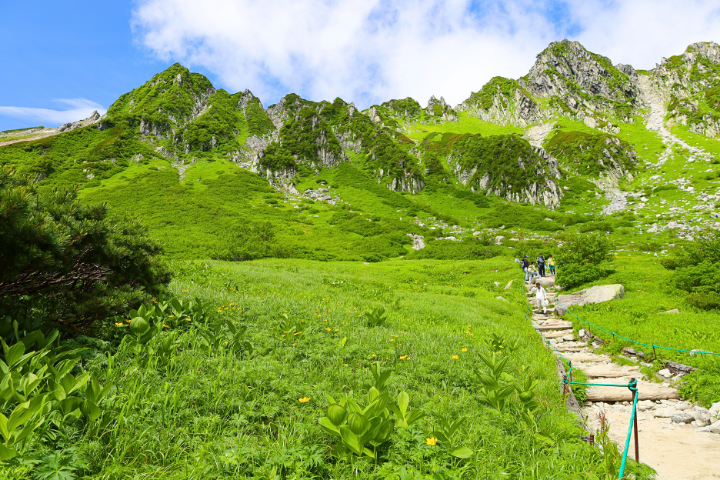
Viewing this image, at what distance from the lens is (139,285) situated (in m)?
6.70

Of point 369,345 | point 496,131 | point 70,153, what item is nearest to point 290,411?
point 369,345

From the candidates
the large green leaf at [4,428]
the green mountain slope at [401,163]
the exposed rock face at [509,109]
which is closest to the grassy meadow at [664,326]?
the large green leaf at [4,428]

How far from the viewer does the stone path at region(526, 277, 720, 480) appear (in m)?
4.74

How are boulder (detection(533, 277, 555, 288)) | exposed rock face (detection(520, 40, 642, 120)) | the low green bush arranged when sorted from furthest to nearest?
exposed rock face (detection(520, 40, 642, 120)) → boulder (detection(533, 277, 555, 288)) → the low green bush

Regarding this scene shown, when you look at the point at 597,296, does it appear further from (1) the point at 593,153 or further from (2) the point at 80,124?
(2) the point at 80,124

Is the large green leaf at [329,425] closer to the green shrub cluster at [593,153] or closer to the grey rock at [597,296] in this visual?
the grey rock at [597,296]

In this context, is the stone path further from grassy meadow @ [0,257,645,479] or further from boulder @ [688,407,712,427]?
grassy meadow @ [0,257,645,479]

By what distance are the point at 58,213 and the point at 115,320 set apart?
2.10 m

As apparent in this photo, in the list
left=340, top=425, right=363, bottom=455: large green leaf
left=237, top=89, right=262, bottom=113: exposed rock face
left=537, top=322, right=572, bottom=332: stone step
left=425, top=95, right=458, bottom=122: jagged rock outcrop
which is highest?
left=425, top=95, right=458, bottom=122: jagged rock outcrop

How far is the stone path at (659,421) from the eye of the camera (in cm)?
474

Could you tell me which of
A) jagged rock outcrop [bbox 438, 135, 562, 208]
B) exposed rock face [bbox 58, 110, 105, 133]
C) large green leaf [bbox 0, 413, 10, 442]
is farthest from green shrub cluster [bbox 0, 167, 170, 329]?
exposed rock face [bbox 58, 110, 105, 133]

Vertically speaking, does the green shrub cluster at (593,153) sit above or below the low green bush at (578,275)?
above

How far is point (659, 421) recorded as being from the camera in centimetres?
643

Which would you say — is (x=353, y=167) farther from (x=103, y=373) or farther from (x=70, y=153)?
(x=103, y=373)
